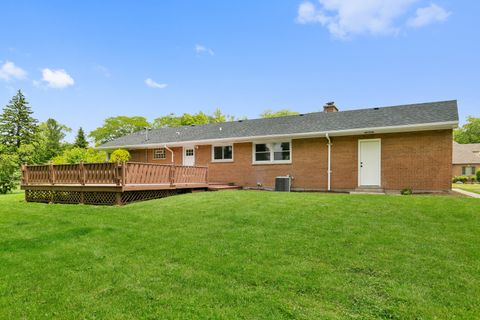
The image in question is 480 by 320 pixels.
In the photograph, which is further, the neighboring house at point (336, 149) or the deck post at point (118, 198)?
the neighboring house at point (336, 149)

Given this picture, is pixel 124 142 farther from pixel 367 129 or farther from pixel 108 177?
pixel 367 129

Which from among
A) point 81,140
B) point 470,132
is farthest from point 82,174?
point 470,132

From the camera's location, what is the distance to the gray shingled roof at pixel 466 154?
38.8 m

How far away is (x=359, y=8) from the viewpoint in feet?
47.7

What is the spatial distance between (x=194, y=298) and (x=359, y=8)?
15744 mm

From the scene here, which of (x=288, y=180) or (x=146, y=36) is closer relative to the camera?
(x=288, y=180)

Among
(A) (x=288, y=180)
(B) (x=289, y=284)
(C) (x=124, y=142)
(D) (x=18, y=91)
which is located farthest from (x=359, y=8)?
(D) (x=18, y=91)

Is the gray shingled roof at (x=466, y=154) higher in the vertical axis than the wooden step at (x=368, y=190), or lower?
higher

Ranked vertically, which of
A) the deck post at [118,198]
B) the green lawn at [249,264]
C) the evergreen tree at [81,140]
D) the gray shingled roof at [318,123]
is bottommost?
the green lawn at [249,264]

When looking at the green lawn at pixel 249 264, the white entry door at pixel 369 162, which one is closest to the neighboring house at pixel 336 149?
the white entry door at pixel 369 162

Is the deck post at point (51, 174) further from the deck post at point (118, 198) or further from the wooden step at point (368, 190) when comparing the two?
the wooden step at point (368, 190)

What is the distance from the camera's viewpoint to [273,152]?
15422 mm

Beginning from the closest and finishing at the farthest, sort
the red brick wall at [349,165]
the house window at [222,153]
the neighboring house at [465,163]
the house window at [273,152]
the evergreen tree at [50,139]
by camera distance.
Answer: the red brick wall at [349,165] < the house window at [273,152] < the house window at [222,153] < the neighboring house at [465,163] < the evergreen tree at [50,139]

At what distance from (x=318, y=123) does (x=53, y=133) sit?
63.2m
